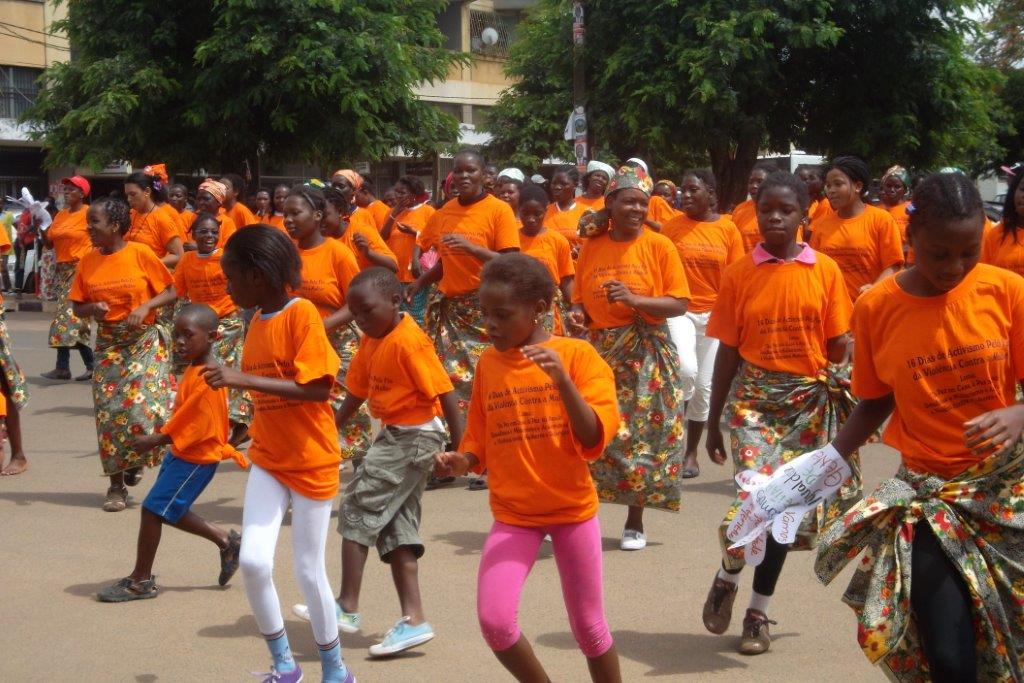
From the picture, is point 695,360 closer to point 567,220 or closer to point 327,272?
point 327,272

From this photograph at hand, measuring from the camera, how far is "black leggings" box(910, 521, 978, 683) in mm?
3338

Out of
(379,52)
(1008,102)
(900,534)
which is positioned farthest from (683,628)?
(1008,102)

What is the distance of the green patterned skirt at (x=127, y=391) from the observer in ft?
25.3

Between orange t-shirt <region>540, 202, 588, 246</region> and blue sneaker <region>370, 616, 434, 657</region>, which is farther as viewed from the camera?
orange t-shirt <region>540, 202, 588, 246</region>

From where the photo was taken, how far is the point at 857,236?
8.32 meters

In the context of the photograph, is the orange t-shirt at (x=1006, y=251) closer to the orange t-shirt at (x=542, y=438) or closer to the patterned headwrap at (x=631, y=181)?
the patterned headwrap at (x=631, y=181)

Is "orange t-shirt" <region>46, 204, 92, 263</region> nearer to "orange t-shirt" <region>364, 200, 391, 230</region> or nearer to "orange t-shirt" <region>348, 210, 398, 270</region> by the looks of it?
"orange t-shirt" <region>364, 200, 391, 230</region>

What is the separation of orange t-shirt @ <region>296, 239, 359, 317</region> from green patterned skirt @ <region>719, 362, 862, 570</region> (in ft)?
9.94

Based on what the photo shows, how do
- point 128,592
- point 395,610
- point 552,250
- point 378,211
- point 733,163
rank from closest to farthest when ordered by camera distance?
point 395,610 < point 128,592 < point 552,250 < point 378,211 < point 733,163

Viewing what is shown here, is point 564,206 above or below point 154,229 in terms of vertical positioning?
above

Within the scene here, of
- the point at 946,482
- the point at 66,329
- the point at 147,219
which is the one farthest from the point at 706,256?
the point at 66,329

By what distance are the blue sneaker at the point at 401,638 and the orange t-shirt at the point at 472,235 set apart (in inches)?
133

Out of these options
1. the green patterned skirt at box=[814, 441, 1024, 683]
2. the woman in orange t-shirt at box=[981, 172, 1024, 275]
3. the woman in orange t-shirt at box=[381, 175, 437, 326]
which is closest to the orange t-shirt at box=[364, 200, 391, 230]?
the woman in orange t-shirt at box=[381, 175, 437, 326]

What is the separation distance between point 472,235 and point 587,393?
437 centimetres
